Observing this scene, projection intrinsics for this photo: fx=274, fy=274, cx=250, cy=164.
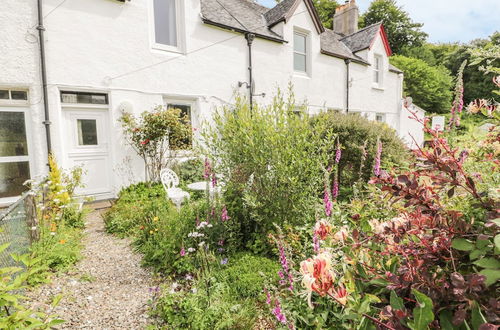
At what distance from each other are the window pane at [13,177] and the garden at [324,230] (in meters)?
2.20

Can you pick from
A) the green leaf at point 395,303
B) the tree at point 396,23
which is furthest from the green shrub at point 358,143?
the tree at point 396,23

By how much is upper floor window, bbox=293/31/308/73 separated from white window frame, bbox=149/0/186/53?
4.85 metres

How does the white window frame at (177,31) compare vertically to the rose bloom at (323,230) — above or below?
above

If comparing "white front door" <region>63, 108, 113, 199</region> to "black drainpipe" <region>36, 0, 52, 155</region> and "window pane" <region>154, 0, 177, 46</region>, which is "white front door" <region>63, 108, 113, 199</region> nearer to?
"black drainpipe" <region>36, 0, 52, 155</region>

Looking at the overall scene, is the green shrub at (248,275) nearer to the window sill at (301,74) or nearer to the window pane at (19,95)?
the window pane at (19,95)

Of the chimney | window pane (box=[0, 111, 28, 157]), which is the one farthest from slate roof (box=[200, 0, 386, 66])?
window pane (box=[0, 111, 28, 157])

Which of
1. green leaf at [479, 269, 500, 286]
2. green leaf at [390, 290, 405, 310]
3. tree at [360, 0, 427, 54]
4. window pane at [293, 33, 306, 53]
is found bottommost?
green leaf at [390, 290, 405, 310]

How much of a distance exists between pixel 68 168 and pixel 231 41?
6.05m

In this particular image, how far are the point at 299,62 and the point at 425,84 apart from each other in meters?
18.7

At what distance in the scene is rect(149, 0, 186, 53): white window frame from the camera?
7721 millimetres

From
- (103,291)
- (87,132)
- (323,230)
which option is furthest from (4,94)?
(323,230)

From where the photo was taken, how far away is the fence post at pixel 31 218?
12.5ft

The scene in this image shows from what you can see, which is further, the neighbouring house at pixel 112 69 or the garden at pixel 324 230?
the neighbouring house at pixel 112 69

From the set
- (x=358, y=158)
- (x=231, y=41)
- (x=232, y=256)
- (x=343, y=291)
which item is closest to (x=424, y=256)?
(x=343, y=291)
